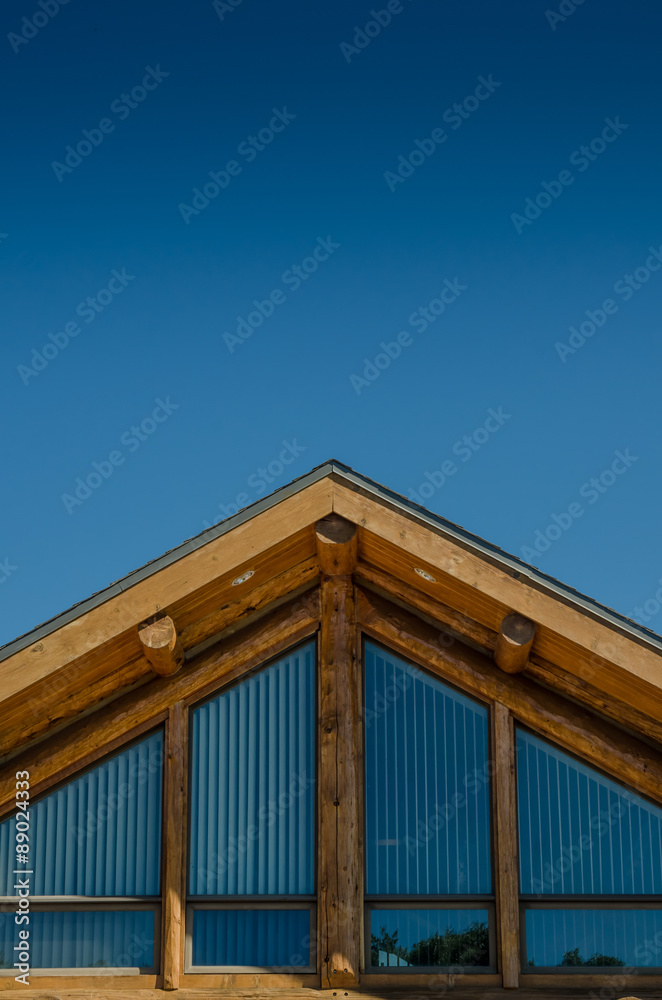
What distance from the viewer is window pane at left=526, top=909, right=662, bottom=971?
638cm

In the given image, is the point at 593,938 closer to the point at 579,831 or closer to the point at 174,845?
the point at 579,831

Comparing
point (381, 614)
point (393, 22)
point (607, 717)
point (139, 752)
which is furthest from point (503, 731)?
point (393, 22)

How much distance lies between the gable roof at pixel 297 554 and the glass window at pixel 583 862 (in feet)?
2.39

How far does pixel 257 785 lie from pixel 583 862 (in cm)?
238

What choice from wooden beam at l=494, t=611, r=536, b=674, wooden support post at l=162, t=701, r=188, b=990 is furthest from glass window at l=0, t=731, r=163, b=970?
wooden beam at l=494, t=611, r=536, b=674

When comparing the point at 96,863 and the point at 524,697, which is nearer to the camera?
the point at 96,863

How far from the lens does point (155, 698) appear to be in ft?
22.4

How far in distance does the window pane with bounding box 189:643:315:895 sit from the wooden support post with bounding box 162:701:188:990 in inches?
4.4

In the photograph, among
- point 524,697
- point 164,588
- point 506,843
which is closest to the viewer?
point 164,588

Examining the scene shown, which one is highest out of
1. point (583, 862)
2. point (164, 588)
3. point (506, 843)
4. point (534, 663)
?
point (164, 588)

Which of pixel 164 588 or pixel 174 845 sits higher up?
pixel 164 588

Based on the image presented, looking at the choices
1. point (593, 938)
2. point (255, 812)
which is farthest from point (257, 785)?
point (593, 938)

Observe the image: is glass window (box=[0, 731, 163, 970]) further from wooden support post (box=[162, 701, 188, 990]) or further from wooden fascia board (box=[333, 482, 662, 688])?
wooden fascia board (box=[333, 482, 662, 688])

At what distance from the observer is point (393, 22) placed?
8.80 m
